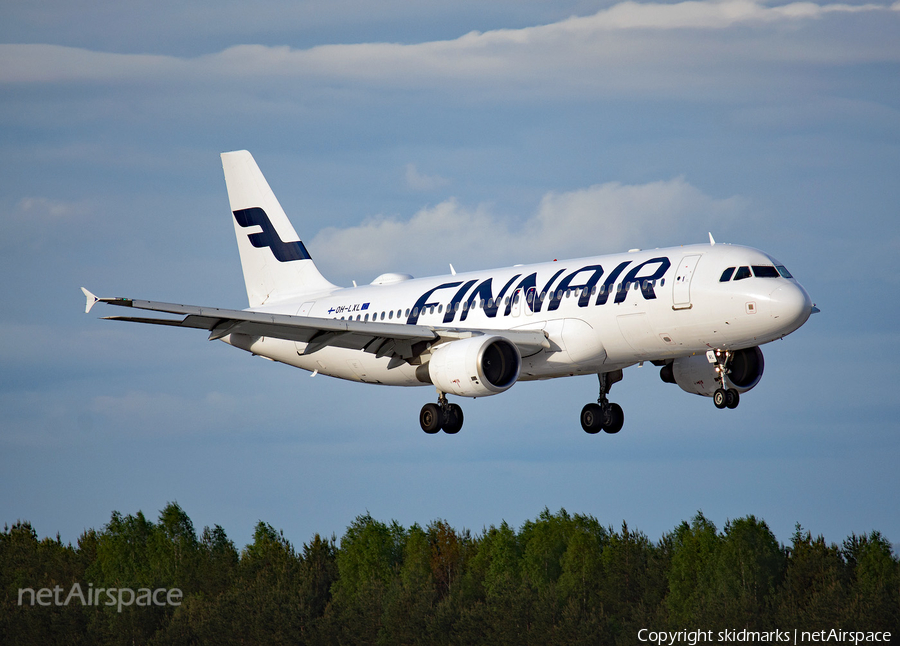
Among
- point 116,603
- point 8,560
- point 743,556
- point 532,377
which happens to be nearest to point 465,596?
point 743,556

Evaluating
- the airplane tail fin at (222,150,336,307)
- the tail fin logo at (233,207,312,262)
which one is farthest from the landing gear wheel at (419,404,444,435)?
the tail fin logo at (233,207,312,262)

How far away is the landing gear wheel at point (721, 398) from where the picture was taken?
127 feet

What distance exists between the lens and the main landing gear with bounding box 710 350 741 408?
1518 inches

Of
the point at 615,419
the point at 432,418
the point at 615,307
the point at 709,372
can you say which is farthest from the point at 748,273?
the point at 432,418

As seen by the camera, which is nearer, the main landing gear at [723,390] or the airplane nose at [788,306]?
the airplane nose at [788,306]

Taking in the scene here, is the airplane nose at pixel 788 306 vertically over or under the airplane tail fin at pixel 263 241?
under

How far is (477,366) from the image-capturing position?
38.5 metres

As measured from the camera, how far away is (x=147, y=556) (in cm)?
12712

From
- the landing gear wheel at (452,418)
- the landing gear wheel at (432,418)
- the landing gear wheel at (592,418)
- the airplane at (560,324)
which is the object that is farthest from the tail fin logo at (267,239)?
the landing gear wheel at (592,418)

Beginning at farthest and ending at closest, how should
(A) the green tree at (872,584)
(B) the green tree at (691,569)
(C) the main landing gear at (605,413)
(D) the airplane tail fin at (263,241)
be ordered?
(B) the green tree at (691,569) < (A) the green tree at (872,584) < (D) the airplane tail fin at (263,241) < (C) the main landing gear at (605,413)

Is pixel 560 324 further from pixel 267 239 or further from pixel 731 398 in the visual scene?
pixel 267 239

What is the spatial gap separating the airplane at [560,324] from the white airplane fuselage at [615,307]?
1.8 inches

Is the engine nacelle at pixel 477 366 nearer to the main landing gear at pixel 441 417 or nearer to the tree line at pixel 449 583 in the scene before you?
the main landing gear at pixel 441 417

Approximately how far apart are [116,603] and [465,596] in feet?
117
